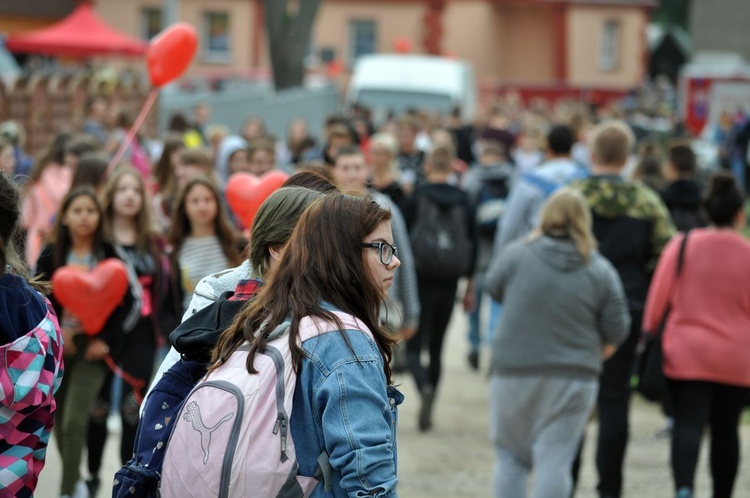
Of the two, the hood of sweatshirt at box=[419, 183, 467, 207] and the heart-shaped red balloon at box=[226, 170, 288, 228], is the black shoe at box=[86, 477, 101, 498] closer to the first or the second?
the heart-shaped red balloon at box=[226, 170, 288, 228]

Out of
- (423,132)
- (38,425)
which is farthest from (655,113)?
(38,425)

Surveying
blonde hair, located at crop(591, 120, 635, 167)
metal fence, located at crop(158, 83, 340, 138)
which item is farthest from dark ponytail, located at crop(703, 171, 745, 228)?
metal fence, located at crop(158, 83, 340, 138)

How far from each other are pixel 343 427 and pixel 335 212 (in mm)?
549

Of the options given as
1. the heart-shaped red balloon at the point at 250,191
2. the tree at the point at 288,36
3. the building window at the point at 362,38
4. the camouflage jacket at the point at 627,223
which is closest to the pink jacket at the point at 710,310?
the camouflage jacket at the point at 627,223

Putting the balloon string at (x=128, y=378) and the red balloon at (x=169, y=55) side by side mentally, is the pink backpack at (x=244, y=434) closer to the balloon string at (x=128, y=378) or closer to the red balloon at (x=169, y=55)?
the balloon string at (x=128, y=378)

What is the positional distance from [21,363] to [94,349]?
3.16 metres

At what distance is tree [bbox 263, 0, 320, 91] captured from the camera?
2748cm

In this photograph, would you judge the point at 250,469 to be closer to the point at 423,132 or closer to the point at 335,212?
the point at 335,212

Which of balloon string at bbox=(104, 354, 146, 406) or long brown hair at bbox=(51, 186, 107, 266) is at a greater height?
long brown hair at bbox=(51, 186, 107, 266)

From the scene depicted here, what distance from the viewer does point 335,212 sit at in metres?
3.19

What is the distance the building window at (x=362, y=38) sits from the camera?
167 feet

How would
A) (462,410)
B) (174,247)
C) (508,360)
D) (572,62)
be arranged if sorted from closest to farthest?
(508,360) < (174,247) < (462,410) < (572,62)

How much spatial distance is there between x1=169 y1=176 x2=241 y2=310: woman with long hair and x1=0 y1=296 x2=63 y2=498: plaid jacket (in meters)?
3.13

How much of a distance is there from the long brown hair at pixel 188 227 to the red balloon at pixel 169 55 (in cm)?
230
